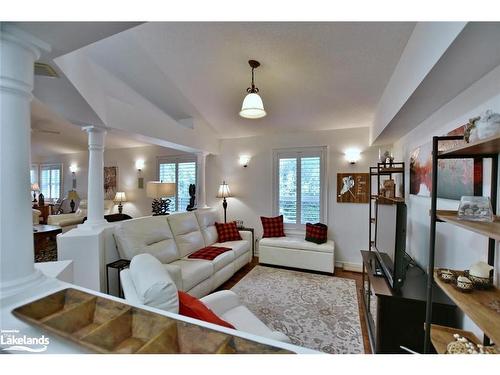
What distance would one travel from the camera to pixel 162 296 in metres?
1.14

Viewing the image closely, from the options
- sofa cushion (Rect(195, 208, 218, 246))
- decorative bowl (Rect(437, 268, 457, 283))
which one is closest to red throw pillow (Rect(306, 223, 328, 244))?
sofa cushion (Rect(195, 208, 218, 246))

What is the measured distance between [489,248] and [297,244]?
8.48 feet

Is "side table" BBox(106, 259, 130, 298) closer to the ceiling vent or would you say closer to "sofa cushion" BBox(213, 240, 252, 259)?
"sofa cushion" BBox(213, 240, 252, 259)

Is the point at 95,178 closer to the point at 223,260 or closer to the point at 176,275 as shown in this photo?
the point at 176,275

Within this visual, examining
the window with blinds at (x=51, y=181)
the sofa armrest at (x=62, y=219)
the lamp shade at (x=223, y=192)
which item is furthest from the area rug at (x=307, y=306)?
the window with blinds at (x=51, y=181)

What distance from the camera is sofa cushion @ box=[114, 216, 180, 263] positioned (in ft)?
8.15

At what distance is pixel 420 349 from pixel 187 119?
4182mm

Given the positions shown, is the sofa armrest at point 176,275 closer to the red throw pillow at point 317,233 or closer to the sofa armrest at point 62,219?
the red throw pillow at point 317,233

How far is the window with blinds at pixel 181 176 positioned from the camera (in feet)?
17.3

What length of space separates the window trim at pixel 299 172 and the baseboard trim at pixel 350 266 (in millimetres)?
790

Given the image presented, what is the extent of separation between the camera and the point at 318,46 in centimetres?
222

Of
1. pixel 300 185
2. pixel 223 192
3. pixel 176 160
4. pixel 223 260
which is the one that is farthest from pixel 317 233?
pixel 176 160
